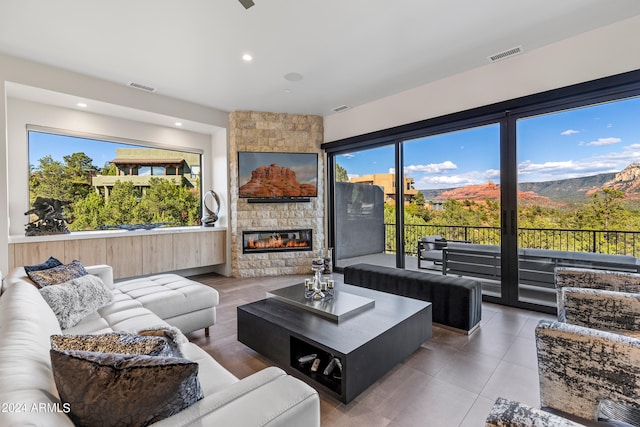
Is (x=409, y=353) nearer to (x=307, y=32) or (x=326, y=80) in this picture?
(x=307, y=32)

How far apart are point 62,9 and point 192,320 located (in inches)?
118

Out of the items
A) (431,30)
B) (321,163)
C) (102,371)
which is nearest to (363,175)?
(321,163)

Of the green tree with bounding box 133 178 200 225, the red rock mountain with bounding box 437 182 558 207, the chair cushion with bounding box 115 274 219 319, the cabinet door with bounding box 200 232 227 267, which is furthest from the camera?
the cabinet door with bounding box 200 232 227 267

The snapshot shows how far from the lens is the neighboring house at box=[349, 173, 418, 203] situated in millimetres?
4566

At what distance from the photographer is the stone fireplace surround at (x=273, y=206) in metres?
5.25

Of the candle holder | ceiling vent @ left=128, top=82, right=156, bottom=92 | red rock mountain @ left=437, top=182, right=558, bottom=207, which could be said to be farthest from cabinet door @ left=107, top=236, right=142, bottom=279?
red rock mountain @ left=437, top=182, right=558, bottom=207

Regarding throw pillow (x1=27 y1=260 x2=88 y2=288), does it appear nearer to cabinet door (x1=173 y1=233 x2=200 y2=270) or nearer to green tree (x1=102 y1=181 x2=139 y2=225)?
cabinet door (x1=173 y1=233 x2=200 y2=270)

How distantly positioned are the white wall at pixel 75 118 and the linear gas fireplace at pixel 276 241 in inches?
26.1

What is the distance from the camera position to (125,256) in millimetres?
4258

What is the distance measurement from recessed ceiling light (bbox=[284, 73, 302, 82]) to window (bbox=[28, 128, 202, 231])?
8.71ft

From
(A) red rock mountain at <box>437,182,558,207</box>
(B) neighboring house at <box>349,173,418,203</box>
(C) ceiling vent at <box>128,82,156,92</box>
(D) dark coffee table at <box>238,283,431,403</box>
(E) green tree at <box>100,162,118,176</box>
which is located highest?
(C) ceiling vent at <box>128,82,156,92</box>

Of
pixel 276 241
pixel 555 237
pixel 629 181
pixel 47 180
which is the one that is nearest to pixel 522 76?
pixel 629 181

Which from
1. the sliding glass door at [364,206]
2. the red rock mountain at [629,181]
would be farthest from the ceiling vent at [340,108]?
the red rock mountain at [629,181]

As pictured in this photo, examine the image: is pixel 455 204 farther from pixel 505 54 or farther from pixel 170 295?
pixel 170 295
